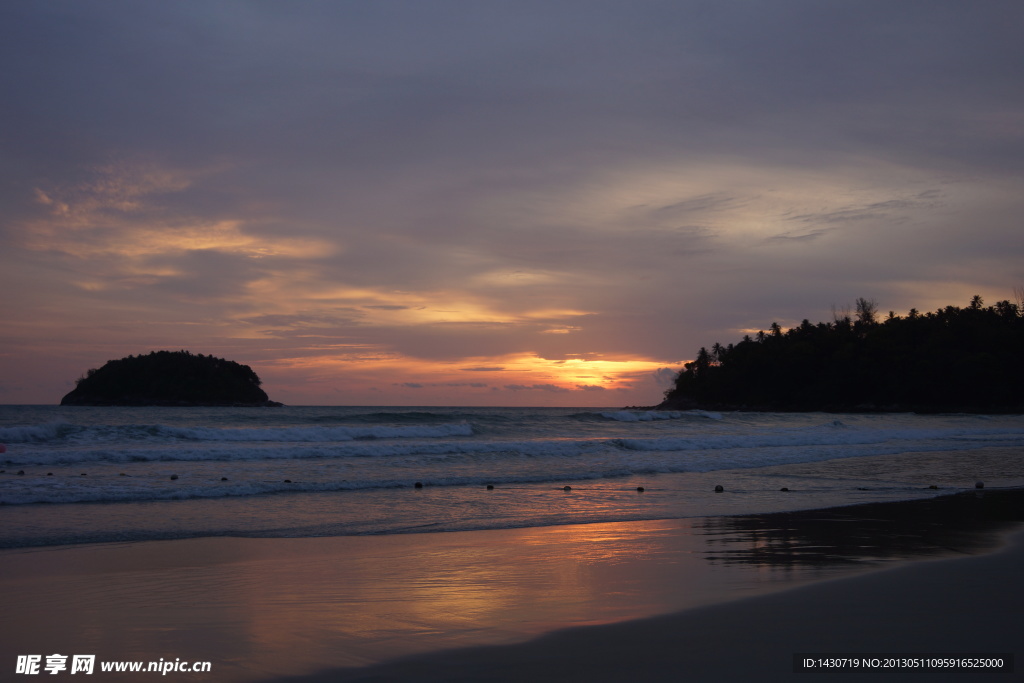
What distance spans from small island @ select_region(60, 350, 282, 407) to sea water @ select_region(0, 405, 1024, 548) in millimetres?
80938

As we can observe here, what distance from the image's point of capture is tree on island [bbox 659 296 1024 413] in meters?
91.9

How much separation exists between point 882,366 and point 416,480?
101650 mm

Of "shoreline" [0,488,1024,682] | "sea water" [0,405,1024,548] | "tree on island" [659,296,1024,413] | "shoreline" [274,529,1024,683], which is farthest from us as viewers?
"tree on island" [659,296,1024,413]

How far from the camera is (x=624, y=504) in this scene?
1353cm

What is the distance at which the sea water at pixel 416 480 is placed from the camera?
11.3m

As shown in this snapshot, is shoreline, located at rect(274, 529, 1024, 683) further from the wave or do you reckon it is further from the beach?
the wave

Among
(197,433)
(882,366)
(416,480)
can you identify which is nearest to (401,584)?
(416,480)

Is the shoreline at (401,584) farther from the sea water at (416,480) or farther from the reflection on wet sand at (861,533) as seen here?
the sea water at (416,480)

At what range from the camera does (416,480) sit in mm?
16922

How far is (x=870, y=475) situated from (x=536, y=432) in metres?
22.1

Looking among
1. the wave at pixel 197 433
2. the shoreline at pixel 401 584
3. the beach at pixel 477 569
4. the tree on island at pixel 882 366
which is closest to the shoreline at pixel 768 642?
the beach at pixel 477 569

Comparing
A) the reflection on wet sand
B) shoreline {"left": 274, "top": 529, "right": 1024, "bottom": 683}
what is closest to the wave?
the reflection on wet sand

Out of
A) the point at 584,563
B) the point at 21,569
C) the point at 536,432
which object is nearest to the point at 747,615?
the point at 584,563

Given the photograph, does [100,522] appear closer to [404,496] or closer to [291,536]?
[291,536]
